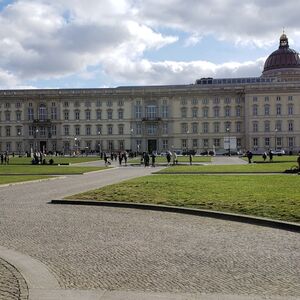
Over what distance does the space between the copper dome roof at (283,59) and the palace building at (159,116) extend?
262 mm

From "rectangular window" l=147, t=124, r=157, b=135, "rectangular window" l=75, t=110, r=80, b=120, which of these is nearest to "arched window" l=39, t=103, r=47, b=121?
"rectangular window" l=75, t=110, r=80, b=120

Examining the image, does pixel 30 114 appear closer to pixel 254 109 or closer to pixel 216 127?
pixel 216 127

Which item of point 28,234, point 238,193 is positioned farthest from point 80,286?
point 238,193

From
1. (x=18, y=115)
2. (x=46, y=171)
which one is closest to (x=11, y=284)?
(x=46, y=171)

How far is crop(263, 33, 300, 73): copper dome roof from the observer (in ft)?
428

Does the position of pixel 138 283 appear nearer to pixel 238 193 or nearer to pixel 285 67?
pixel 238 193

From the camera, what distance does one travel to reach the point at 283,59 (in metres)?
131

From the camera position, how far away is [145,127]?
421 ft

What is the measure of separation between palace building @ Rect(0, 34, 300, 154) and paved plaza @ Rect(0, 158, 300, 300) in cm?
11329

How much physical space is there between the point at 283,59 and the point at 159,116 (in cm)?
3664

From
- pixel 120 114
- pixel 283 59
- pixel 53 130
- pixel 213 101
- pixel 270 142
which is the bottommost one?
pixel 270 142

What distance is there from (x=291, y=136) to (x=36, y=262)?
395ft

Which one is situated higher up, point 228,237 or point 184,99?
point 184,99

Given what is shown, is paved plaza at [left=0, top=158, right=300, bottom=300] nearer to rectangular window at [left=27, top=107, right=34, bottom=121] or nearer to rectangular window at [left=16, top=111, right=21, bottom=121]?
rectangular window at [left=27, top=107, right=34, bottom=121]
